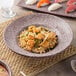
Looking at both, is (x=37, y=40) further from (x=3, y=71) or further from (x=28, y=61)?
(x=3, y=71)

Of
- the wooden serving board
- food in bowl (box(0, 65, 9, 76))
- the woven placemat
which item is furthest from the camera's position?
the wooden serving board

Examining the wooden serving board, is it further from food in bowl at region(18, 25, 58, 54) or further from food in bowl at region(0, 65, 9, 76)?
food in bowl at region(0, 65, 9, 76)

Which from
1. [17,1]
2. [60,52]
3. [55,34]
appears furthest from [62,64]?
[17,1]

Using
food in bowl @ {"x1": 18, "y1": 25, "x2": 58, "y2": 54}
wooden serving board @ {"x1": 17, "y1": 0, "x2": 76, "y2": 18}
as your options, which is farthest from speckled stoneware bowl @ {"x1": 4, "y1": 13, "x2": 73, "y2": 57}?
wooden serving board @ {"x1": 17, "y1": 0, "x2": 76, "y2": 18}

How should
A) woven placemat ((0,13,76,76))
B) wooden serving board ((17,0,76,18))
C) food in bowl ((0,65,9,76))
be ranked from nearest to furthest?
food in bowl ((0,65,9,76))
woven placemat ((0,13,76,76))
wooden serving board ((17,0,76,18))

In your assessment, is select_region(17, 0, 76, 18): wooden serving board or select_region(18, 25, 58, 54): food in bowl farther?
select_region(17, 0, 76, 18): wooden serving board

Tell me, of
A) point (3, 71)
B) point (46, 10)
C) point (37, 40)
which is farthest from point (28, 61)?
point (46, 10)
